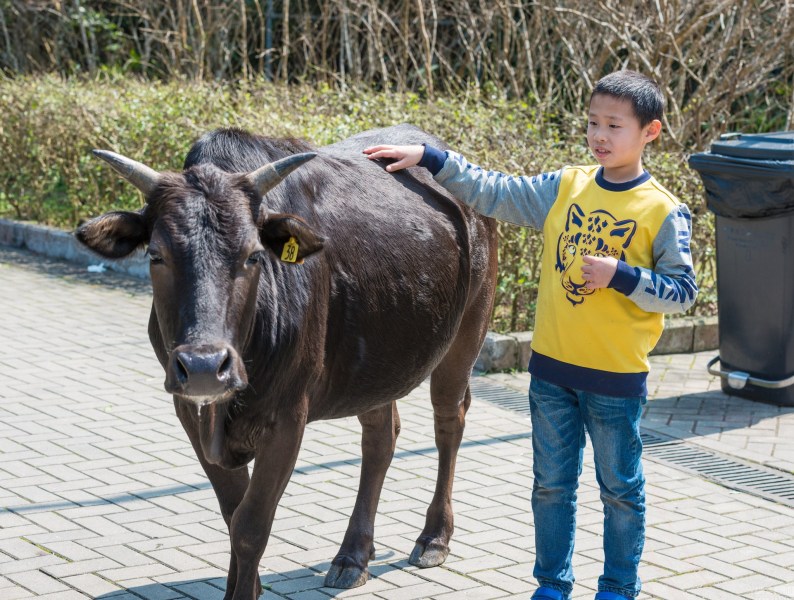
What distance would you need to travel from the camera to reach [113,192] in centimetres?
1227

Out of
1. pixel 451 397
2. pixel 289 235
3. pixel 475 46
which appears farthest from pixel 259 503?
pixel 475 46

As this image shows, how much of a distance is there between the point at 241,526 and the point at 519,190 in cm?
163

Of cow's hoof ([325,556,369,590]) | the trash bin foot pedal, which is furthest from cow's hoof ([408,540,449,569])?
the trash bin foot pedal

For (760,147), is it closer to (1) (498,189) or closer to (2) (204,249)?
(1) (498,189)

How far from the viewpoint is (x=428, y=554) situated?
5.15 m

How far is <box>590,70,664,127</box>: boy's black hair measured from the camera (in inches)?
158

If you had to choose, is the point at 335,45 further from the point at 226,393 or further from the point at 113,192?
the point at 226,393

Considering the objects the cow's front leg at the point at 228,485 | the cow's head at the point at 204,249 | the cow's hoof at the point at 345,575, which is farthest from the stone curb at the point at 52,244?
the cow's head at the point at 204,249

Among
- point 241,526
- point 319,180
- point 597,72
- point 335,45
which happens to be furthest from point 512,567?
point 335,45

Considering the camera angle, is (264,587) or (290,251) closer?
(290,251)

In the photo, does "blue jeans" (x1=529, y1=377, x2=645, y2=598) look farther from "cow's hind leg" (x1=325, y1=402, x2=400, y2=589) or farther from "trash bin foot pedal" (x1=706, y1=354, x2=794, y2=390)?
"trash bin foot pedal" (x1=706, y1=354, x2=794, y2=390)

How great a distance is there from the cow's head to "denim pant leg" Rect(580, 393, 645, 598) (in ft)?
3.86

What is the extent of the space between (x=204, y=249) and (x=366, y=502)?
1.78 meters

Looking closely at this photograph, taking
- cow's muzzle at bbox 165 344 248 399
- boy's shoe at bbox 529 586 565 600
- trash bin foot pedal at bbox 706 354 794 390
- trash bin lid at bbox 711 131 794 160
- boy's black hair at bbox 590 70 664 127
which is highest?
boy's black hair at bbox 590 70 664 127
